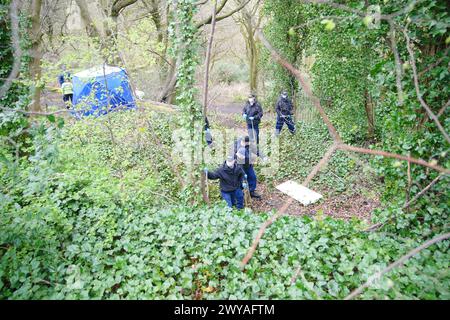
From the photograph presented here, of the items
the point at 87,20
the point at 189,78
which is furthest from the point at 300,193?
the point at 87,20

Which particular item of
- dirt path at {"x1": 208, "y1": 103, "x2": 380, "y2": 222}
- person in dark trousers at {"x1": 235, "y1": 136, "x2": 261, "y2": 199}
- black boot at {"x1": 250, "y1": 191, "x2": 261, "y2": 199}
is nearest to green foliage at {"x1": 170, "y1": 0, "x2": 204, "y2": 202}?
person in dark trousers at {"x1": 235, "y1": 136, "x2": 261, "y2": 199}

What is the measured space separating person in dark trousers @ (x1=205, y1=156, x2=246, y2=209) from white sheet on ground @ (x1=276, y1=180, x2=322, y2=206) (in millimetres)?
1179

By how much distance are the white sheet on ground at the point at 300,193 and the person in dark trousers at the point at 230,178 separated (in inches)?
46.4

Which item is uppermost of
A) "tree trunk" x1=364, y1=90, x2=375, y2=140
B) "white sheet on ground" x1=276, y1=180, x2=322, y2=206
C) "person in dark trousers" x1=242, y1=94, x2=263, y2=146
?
"person in dark trousers" x1=242, y1=94, x2=263, y2=146

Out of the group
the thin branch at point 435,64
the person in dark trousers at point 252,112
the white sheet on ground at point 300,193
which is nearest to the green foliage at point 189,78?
the white sheet on ground at point 300,193

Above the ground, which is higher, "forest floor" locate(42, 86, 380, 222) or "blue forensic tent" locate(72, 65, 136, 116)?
"blue forensic tent" locate(72, 65, 136, 116)

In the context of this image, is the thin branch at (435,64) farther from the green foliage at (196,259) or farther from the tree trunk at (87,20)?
the tree trunk at (87,20)

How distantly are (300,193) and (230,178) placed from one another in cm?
192

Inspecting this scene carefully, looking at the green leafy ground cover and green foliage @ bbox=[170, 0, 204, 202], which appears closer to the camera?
the green leafy ground cover

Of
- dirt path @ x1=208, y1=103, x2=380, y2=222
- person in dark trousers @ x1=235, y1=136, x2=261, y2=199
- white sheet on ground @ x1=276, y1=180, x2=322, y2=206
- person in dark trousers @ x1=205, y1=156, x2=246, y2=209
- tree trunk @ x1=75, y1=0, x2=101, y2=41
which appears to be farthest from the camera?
tree trunk @ x1=75, y1=0, x2=101, y2=41

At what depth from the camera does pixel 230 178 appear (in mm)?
6301

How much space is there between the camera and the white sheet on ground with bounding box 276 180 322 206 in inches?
272

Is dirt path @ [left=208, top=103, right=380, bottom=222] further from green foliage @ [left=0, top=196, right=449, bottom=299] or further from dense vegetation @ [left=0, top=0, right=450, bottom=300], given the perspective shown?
green foliage @ [left=0, top=196, right=449, bottom=299]

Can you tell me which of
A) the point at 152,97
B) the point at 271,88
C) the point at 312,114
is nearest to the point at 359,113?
the point at 312,114
